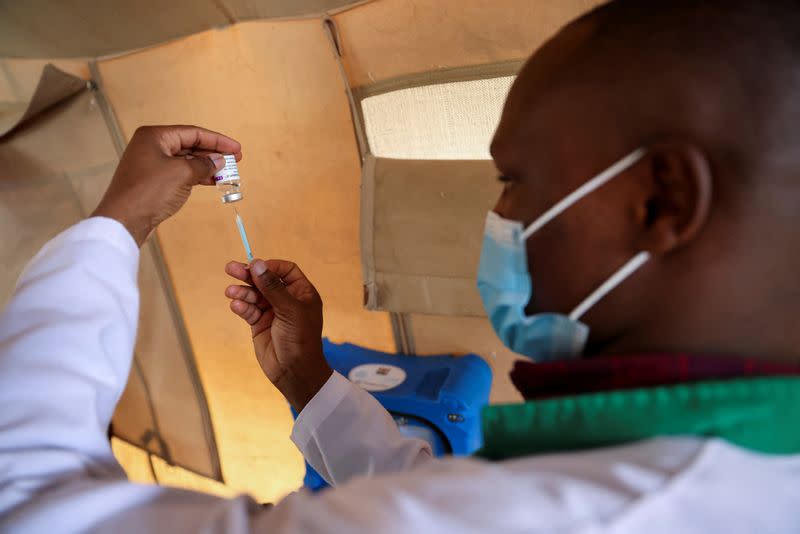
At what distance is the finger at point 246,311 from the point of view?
885 mm

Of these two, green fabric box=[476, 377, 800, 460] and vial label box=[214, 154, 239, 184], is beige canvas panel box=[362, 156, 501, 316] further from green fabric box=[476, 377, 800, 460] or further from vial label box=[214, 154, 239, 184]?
green fabric box=[476, 377, 800, 460]

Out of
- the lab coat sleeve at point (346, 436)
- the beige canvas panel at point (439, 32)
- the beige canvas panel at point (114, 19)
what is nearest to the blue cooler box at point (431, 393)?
the lab coat sleeve at point (346, 436)

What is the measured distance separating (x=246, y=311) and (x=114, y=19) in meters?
0.94

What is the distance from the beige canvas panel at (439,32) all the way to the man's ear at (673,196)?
0.66 metres

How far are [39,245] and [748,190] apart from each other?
75.3 inches

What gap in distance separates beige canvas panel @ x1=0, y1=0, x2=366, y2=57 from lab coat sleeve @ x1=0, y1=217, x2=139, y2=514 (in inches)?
30.5

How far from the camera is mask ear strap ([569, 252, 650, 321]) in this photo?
1.63 ft

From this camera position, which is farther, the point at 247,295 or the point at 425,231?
the point at 425,231

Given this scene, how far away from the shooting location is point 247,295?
0.90 metres

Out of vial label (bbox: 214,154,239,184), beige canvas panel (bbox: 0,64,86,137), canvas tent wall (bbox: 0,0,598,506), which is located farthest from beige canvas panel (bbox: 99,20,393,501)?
vial label (bbox: 214,154,239,184)

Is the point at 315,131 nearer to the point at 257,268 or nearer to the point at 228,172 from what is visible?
the point at 228,172

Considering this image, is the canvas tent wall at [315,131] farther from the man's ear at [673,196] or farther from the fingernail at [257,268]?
the man's ear at [673,196]

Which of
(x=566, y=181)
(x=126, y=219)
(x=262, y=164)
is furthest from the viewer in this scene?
(x=262, y=164)

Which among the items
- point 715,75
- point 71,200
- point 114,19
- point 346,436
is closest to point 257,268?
point 346,436
